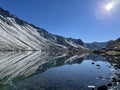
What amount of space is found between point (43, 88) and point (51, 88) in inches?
57.4

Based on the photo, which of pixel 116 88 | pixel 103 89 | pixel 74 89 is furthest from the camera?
pixel 74 89

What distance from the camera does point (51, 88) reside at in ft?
117

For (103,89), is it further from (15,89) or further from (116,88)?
(15,89)

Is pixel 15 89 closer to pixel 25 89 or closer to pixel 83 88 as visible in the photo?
pixel 25 89

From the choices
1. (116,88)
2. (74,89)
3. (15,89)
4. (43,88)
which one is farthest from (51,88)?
(116,88)

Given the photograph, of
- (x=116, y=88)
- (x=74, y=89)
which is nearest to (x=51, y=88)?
(x=74, y=89)

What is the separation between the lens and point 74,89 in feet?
115

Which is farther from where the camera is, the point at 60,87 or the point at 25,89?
the point at 60,87

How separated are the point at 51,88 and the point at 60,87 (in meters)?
1.91

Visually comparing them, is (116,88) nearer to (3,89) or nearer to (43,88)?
(43,88)

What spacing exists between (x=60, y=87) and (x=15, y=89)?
8313mm

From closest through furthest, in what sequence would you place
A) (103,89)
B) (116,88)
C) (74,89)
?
(103,89) < (116,88) < (74,89)

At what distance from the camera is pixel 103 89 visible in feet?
87.7

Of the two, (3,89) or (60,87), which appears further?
(60,87)
